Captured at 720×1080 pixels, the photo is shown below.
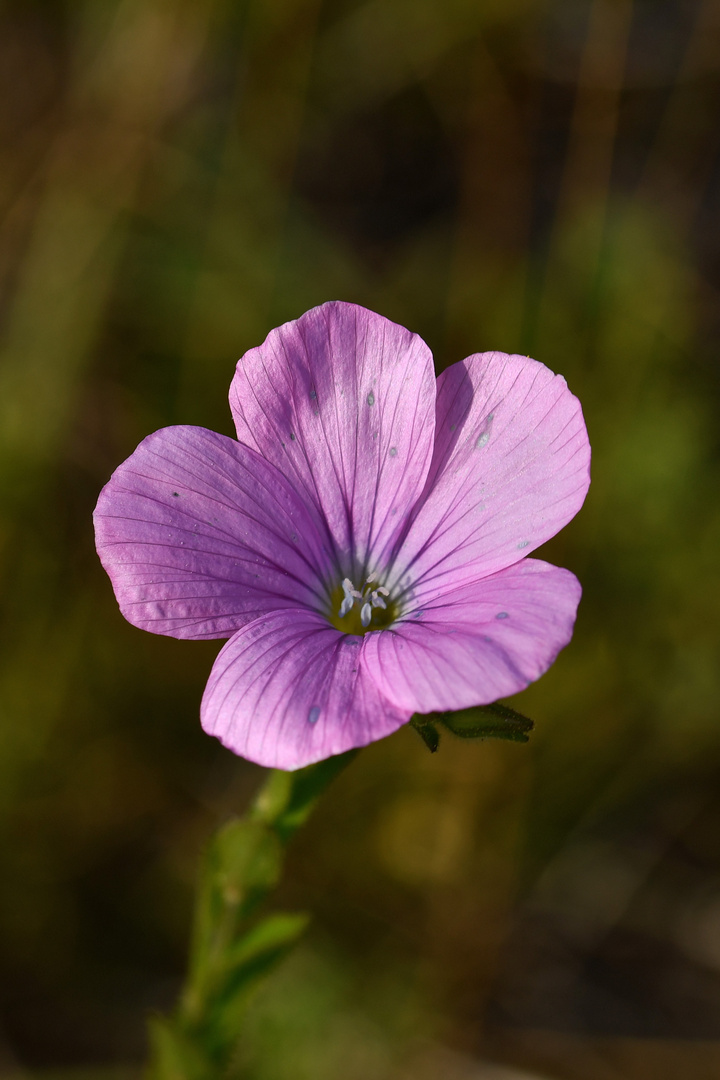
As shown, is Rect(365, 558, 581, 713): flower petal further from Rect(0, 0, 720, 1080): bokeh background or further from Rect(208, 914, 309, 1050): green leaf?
Rect(0, 0, 720, 1080): bokeh background

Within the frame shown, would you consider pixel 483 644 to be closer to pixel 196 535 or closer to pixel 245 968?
pixel 196 535

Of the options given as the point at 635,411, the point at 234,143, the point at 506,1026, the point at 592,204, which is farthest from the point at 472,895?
the point at 234,143

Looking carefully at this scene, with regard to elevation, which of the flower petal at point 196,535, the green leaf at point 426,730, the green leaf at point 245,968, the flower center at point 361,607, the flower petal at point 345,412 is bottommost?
the green leaf at point 245,968

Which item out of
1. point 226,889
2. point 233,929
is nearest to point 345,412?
point 226,889

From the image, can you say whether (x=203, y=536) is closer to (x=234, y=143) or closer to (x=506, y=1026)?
(x=506, y=1026)

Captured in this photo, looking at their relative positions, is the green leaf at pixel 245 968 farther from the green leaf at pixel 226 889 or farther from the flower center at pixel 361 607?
the flower center at pixel 361 607

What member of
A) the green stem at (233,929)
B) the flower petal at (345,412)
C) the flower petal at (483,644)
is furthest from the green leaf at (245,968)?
the flower petal at (345,412)

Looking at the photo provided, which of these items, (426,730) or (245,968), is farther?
(245,968)
